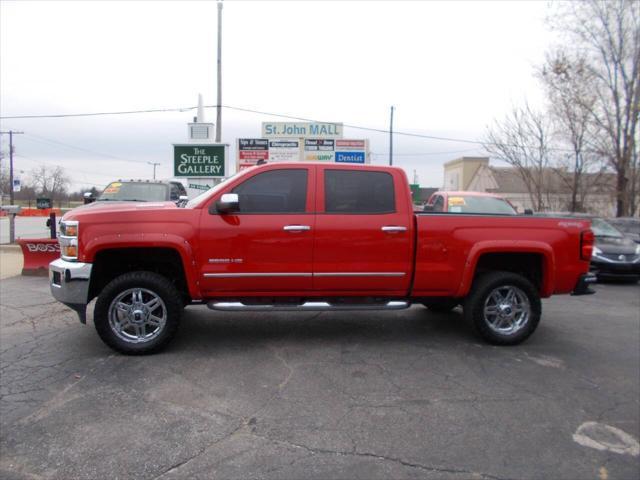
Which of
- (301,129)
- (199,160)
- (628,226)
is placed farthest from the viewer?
(301,129)

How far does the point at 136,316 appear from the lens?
4.89 m

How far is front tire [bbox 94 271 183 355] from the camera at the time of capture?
4844mm

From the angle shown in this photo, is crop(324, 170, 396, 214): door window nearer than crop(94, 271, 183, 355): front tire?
No

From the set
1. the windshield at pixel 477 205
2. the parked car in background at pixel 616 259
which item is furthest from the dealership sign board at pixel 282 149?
the parked car in background at pixel 616 259

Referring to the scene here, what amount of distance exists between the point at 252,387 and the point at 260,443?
91cm

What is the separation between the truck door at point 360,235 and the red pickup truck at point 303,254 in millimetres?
11

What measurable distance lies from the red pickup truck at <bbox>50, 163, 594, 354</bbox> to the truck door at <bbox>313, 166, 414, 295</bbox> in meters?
0.01

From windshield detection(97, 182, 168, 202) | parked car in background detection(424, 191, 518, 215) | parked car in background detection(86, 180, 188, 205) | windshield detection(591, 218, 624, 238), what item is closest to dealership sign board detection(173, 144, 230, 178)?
parked car in background detection(86, 180, 188, 205)

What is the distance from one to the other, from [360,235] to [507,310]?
75.0 inches

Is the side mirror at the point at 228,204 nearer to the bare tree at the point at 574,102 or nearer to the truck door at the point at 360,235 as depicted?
the truck door at the point at 360,235

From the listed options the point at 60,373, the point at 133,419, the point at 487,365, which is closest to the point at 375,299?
the point at 487,365

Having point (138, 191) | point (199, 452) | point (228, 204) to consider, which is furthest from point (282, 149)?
point (199, 452)

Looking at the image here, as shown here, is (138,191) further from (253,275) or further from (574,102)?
(574,102)

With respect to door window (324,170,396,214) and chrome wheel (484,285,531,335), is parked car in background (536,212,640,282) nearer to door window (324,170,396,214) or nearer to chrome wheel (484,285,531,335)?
chrome wheel (484,285,531,335)
